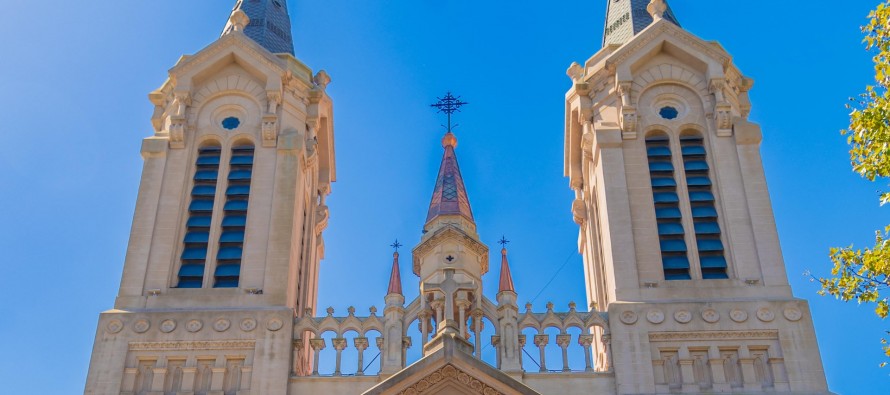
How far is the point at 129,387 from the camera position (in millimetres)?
27062

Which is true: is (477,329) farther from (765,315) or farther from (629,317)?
(765,315)

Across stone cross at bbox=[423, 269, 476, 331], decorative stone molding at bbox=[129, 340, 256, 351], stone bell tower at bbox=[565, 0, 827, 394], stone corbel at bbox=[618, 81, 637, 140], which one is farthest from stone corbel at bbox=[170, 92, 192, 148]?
stone corbel at bbox=[618, 81, 637, 140]

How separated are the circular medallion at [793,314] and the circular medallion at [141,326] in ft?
50.2

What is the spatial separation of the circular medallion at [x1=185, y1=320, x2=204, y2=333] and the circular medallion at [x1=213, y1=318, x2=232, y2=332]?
13.1 inches

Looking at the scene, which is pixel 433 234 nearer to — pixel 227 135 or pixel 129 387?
pixel 227 135

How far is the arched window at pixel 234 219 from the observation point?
29672 millimetres

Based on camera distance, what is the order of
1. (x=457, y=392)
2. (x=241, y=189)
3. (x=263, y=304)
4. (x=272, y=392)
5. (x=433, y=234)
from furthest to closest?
(x=433, y=234) → (x=241, y=189) → (x=263, y=304) → (x=272, y=392) → (x=457, y=392)

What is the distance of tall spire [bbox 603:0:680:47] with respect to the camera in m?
36.9

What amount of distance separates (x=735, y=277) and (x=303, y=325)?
1078 cm

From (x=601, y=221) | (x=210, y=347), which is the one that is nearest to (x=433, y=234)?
(x=601, y=221)

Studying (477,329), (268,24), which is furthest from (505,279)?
(268,24)

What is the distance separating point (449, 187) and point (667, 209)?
376 inches

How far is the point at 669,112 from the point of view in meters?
33.0

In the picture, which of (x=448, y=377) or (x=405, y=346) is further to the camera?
(x=405, y=346)
